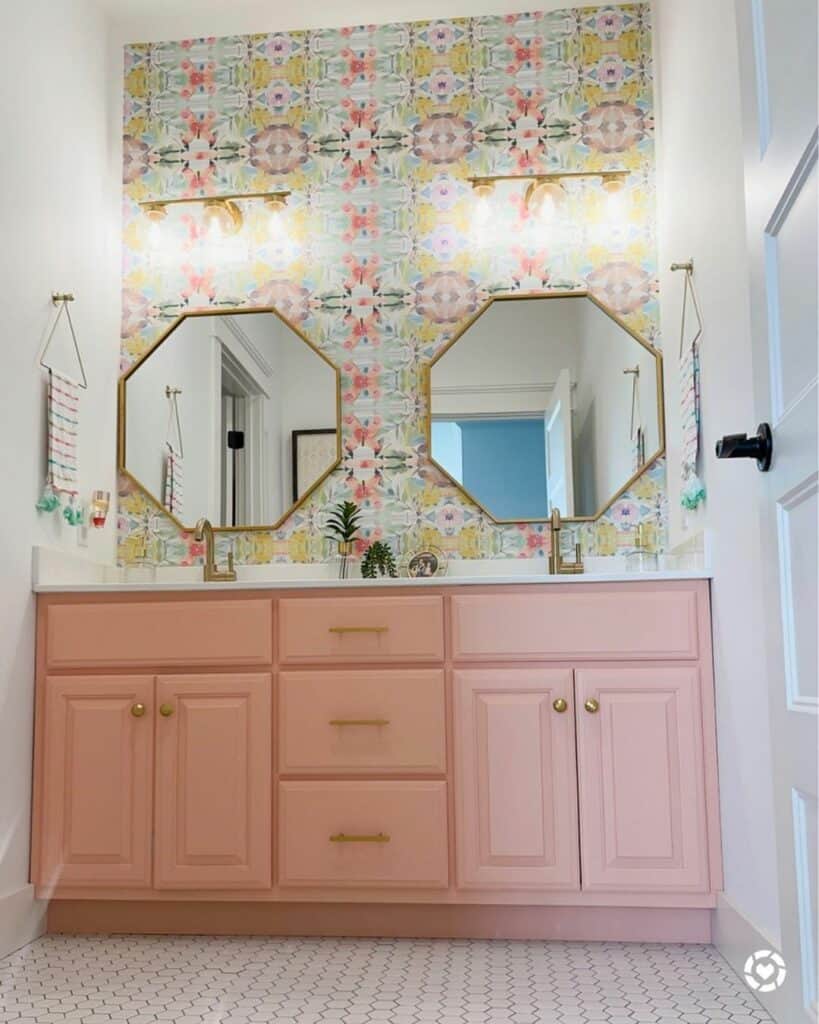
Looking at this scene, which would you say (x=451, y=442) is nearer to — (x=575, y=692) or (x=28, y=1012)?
(x=575, y=692)

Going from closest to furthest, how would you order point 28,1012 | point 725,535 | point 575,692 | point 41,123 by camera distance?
point 28,1012
point 725,535
point 575,692
point 41,123

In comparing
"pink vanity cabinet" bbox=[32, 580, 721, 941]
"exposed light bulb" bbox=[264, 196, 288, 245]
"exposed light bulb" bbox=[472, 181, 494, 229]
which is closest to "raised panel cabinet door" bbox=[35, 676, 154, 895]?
"pink vanity cabinet" bbox=[32, 580, 721, 941]

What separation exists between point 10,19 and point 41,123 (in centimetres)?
27

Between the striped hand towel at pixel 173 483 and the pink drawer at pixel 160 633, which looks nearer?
the pink drawer at pixel 160 633

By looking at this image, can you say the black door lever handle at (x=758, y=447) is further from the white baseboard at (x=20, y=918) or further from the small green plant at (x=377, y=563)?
the white baseboard at (x=20, y=918)

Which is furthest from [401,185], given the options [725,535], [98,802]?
[98,802]

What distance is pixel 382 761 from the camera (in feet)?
9.02

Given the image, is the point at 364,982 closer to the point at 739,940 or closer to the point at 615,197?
the point at 739,940

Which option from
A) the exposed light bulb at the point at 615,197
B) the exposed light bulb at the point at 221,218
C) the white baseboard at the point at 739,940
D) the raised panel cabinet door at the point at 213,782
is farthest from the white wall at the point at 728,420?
the exposed light bulb at the point at 221,218

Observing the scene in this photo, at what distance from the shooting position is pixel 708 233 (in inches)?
101

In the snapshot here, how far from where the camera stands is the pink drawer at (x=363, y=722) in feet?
9.01

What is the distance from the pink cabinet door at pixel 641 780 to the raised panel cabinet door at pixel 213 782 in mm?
778

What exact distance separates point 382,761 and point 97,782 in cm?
72

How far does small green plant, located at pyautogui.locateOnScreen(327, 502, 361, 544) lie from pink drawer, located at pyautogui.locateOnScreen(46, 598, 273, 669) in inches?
21.8
